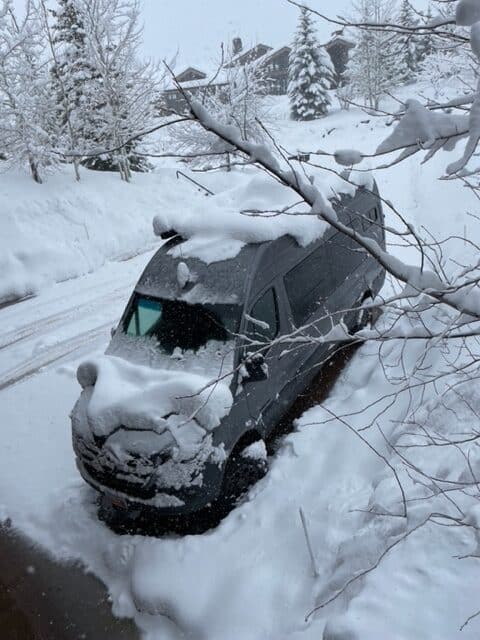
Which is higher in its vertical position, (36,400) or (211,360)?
(211,360)

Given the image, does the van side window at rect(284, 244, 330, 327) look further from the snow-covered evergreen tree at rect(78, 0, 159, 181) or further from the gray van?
the snow-covered evergreen tree at rect(78, 0, 159, 181)

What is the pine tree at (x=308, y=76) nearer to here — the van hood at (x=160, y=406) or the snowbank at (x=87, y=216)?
the snowbank at (x=87, y=216)

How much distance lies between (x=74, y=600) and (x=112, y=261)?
10370mm

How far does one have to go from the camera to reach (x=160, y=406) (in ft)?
13.1

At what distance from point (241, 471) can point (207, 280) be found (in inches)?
75.9

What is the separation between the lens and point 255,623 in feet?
11.4

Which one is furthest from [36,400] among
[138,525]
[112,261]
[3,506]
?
[112,261]

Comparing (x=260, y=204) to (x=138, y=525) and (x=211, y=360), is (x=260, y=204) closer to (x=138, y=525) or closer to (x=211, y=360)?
(x=211, y=360)

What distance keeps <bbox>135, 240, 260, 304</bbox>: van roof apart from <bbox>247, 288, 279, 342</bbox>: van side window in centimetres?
24

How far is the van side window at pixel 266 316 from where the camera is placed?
15.0ft

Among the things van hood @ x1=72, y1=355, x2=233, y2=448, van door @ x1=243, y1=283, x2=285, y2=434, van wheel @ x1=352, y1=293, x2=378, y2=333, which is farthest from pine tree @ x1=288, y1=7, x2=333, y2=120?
van hood @ x1=72, y1=355, x2=233, y2=448

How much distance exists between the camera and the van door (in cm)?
453

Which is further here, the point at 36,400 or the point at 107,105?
the point at 107,105

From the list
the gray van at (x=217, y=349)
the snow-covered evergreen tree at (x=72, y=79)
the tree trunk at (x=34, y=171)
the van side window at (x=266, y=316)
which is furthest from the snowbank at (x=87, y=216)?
the snow-covered evergreen tree at (x=72, y=79)
